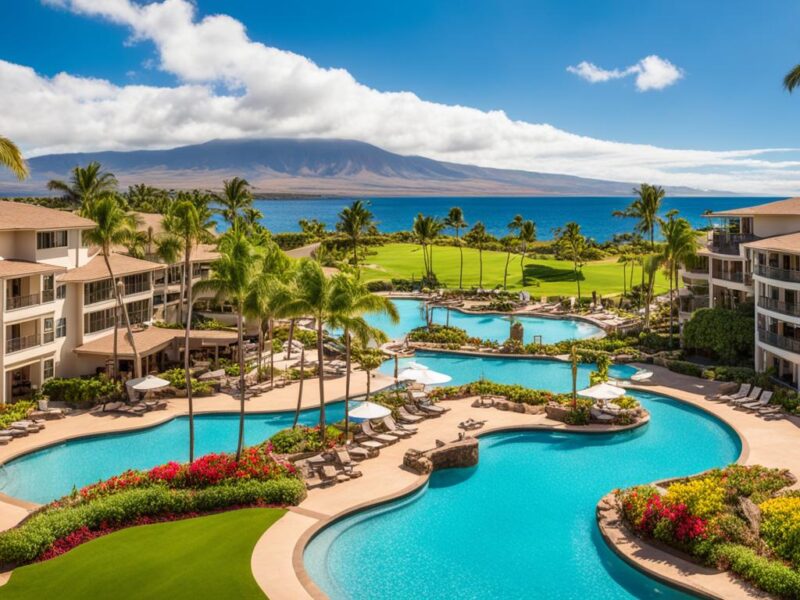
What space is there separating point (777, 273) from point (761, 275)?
1.59 meters

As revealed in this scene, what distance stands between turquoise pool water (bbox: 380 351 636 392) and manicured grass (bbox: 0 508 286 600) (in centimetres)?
2105

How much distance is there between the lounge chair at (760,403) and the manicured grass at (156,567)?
22.9 meters

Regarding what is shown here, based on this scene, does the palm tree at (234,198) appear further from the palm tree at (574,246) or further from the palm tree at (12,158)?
the palm tree at (12,158)

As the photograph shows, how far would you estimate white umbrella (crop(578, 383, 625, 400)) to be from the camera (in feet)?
97.6

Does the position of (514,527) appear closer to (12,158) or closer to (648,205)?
(12,158)

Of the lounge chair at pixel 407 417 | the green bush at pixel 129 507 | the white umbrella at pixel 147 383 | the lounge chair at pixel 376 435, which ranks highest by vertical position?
the white umbrella at pixel 147 383

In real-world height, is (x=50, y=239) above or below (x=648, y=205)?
below

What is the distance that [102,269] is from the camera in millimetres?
37875

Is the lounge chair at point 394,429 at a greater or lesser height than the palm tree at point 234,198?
lesser

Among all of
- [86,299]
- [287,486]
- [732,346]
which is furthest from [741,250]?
[86,299]

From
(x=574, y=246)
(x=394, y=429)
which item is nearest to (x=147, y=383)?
(x=394, y=429)

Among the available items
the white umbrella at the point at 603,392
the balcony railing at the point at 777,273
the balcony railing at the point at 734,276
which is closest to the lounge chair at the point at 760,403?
the balcony railing at the point at 777,273

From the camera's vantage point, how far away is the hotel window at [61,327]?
35.2 m

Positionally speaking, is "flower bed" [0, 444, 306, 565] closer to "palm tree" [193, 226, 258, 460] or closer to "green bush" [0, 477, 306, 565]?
"green bush" [0, 477, 306, 565]
